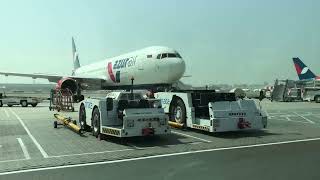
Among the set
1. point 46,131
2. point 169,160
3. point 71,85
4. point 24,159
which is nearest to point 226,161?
point 169,160

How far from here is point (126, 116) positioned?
12.8 m

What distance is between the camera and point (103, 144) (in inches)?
514

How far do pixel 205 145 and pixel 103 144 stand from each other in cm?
296

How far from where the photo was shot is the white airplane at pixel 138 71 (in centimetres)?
2965

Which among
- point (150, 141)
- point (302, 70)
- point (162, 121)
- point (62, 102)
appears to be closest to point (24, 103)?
point (62, 102)

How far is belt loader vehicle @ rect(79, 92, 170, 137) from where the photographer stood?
42.3 feet

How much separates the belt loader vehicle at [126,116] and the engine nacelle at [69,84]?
24326 mm

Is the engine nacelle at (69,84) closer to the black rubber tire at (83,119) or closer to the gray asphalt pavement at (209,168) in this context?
the black rubber tire at (83,119)

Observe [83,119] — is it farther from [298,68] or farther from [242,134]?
[298,68]

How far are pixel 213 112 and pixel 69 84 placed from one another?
26886mm

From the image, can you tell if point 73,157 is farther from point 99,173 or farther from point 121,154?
point 99,173

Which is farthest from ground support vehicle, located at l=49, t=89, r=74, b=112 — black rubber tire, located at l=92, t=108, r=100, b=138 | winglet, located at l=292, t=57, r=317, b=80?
winglet, located at l=292, t=57, r=317, b=80

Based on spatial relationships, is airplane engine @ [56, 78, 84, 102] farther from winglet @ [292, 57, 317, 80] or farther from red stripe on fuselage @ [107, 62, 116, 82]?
winglet @ [292, 57, 317, 80]

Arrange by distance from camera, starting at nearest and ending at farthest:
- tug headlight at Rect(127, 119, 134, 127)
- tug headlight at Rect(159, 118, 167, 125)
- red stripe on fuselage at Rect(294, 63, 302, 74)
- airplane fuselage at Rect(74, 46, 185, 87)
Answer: tug headlight at Rect(127, 119, 134, 127), tug headlight at Rect(159, 118, 167, 125), airplane fuselage at Rect(74, 46, 185, 87), red stripe on fuselage at Rect(294, 63, 302, 74)
